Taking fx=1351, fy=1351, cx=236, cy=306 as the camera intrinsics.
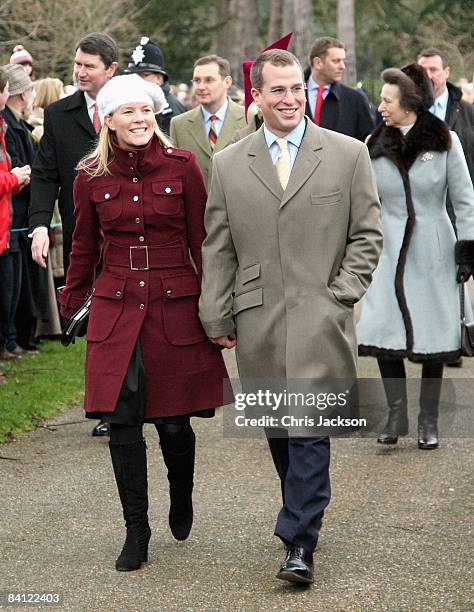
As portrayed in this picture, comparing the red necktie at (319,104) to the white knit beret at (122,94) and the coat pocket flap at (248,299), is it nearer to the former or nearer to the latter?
the white knit beret at (122,94)

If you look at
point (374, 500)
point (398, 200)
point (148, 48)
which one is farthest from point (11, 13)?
point (374, 500)

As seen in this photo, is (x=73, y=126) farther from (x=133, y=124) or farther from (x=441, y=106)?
(x=441, y=106)

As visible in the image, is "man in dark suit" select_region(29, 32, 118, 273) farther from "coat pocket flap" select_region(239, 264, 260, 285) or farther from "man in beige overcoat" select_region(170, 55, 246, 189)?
"coat pocket flap" select_region(239, 264, 260, 285)

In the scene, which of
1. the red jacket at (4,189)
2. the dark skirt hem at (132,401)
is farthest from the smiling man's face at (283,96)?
the red jacket at (4,189)

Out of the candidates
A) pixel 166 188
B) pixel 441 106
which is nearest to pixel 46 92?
pixel 441 106

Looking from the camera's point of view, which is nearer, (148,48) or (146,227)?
(146,227)

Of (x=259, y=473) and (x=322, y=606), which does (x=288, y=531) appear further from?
(x=259, y=473)

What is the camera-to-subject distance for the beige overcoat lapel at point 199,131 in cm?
822

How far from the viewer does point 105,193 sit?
5.22m

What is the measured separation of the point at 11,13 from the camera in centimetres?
2134

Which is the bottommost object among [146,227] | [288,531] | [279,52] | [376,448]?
[376,448]

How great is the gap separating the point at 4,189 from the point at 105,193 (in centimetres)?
372

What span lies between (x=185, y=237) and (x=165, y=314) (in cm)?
33

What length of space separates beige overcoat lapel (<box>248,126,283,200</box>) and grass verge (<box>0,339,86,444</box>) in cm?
299
